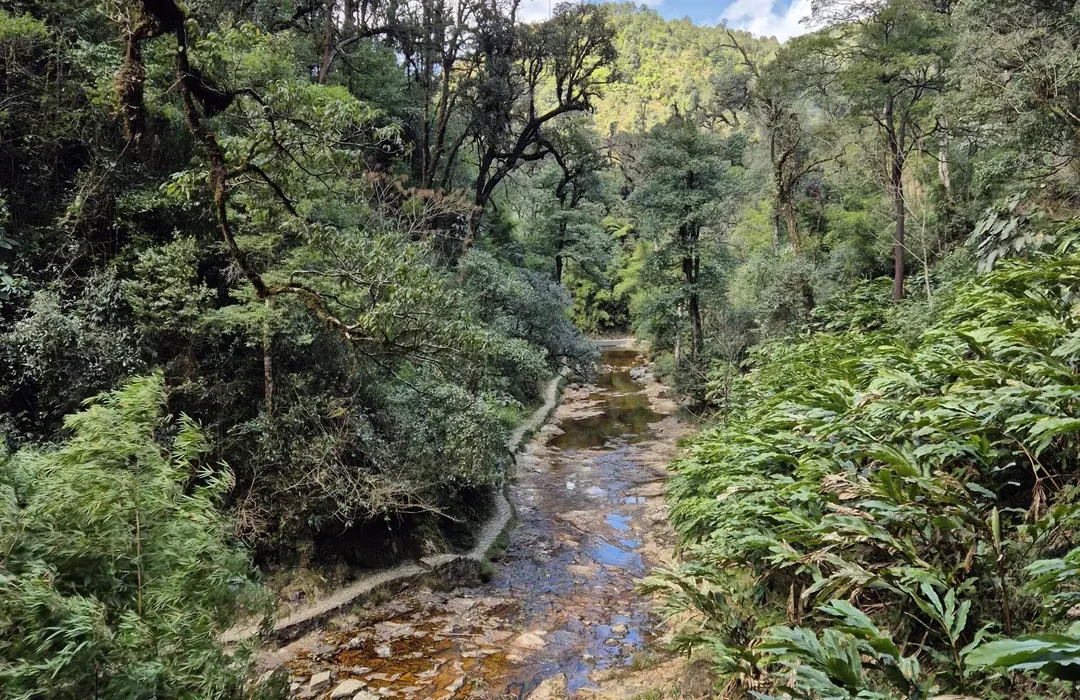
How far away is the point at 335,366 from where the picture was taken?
7734 mm

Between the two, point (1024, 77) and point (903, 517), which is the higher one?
point (1024, 77)

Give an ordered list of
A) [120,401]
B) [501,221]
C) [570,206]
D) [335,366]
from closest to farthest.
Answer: [120,401] < [335,366] < [501,221] < [570,206]

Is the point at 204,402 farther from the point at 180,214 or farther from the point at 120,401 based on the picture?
the point at 120,401

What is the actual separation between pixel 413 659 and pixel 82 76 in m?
7.93

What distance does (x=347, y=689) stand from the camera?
511cm

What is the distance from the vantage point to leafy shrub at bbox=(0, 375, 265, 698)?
7.84ft

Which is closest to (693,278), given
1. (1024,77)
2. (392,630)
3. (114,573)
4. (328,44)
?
(1024,77)

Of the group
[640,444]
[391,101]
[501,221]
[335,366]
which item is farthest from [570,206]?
[335,366]

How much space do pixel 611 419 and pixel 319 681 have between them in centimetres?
1237

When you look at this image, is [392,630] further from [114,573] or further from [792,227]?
[792,227]

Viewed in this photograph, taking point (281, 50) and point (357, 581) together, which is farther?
point (281, 50)

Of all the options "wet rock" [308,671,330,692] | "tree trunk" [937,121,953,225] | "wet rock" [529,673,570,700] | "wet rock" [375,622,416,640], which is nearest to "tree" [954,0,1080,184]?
"tree trunk" [937,121,953,225]

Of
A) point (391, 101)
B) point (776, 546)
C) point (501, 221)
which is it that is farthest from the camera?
point (501, 221)

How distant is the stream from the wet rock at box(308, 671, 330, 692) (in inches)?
1.0
